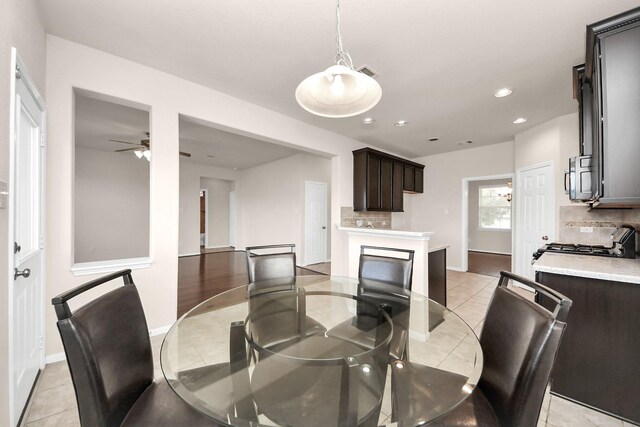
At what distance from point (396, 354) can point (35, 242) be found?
8.25 feet

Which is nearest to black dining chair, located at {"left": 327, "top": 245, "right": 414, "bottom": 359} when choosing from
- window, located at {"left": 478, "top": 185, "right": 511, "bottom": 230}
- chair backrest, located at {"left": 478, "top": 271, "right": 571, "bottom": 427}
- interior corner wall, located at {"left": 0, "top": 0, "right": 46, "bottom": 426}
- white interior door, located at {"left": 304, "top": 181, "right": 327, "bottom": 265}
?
chair backrest, located at {"left": 478, "top": 271, "right": 571, "bottom": 427}

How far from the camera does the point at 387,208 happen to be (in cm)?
490

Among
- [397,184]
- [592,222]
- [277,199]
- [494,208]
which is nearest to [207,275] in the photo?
[277,199]

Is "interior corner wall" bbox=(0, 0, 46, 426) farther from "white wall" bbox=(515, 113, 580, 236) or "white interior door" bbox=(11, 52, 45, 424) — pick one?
"white wall" bbox=(515, 113, 580, 236)

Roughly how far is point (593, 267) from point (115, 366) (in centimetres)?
267

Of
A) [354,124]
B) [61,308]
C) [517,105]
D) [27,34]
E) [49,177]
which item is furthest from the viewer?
[354,124]

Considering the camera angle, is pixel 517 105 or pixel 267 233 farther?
pixel 267 233

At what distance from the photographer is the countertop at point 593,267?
148 centimetres

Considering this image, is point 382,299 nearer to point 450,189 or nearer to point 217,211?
point 450,189

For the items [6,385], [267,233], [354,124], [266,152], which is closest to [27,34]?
[6,385]

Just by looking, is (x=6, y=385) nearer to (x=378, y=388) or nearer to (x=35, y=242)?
(x=35, y=242)

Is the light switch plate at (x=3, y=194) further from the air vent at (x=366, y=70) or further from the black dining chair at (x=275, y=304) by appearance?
the air vent at (x=366, y=70)

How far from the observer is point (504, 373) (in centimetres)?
95

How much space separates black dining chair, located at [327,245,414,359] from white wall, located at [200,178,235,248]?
6841 mm
